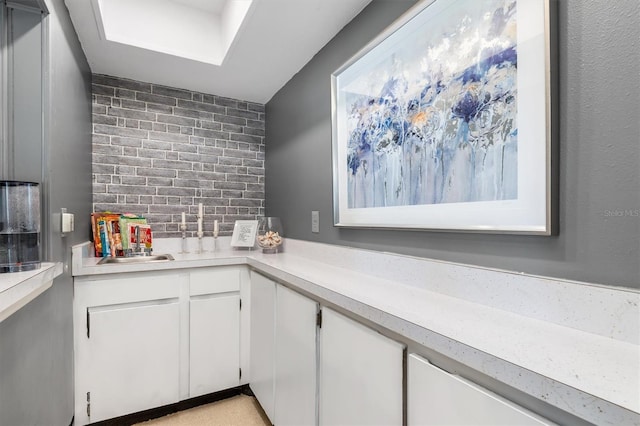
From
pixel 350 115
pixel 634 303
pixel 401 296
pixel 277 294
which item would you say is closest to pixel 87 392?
pixel 277 294

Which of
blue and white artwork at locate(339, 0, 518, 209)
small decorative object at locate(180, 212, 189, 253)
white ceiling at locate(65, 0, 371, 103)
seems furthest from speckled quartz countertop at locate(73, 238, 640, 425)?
small decorative object at locate(180, 212, 189, 253)

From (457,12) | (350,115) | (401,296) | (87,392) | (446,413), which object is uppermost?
(457,12)

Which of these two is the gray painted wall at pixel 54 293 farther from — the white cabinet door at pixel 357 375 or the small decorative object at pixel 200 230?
the white cabinet door at pixel 357 375

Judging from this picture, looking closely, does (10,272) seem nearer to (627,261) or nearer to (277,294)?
(277,294)

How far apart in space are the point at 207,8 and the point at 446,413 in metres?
2.43

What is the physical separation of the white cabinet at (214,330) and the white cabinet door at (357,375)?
0.98 meters

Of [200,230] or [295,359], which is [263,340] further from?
[200,230]

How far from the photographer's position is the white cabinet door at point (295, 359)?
1.26 m

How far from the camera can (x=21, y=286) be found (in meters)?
0.91

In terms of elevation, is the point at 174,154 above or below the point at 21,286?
above

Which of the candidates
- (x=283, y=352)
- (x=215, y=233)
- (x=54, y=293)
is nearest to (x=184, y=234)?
(x=215, y=233)

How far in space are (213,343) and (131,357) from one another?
436 millimetres

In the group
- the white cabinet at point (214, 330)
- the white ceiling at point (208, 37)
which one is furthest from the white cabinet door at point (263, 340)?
the white ceiling at point (208, 37)

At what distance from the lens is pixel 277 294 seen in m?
1.58
